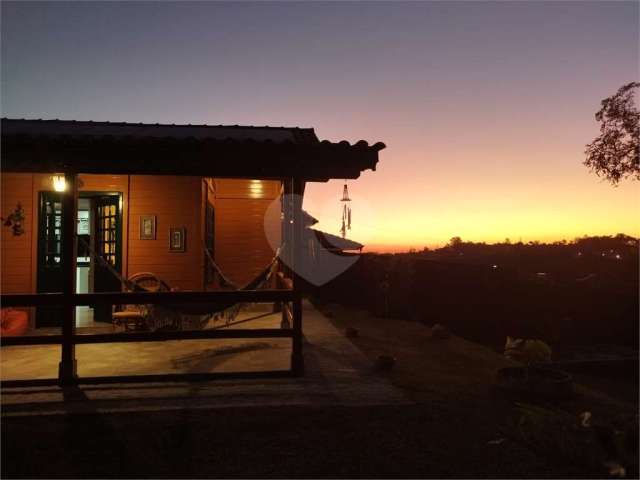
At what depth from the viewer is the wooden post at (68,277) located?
4.84 m

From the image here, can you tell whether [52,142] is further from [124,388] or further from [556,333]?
[556,333]

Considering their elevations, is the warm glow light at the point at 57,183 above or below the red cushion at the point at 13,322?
above

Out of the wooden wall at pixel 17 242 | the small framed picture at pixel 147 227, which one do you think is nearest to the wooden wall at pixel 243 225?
the small framed picture at pixel 147 227

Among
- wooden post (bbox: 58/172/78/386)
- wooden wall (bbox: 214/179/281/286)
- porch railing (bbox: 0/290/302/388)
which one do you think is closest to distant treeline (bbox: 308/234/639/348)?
wooden wall (bbox: 214/179/281/286)

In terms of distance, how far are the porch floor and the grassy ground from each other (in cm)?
27

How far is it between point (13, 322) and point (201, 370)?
3.99m

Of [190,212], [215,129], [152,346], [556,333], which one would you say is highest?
[215,129]

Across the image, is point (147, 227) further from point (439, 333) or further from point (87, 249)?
point (439, 333)

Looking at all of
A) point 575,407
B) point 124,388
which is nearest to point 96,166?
point 124,388

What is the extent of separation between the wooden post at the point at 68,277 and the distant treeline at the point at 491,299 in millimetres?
8956

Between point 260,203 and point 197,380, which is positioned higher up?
point 260,203

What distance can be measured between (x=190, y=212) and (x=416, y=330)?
229 inches

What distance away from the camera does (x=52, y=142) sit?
4570 millimetres

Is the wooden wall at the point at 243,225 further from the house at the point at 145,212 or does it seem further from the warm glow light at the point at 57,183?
the warm glow light at the point at 57,183
